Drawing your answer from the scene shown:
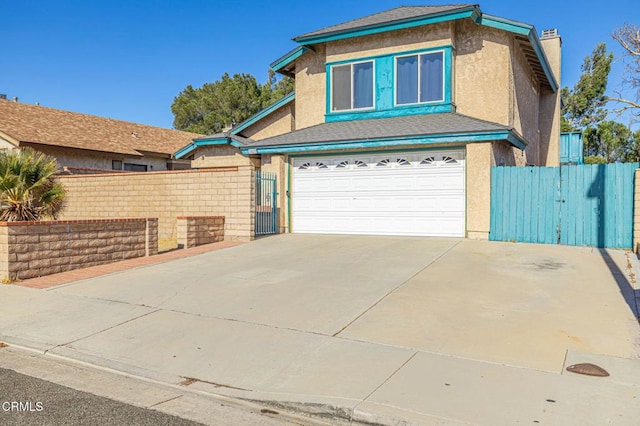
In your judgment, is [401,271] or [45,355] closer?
[45,355]

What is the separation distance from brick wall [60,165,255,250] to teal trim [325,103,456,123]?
4.71 metres

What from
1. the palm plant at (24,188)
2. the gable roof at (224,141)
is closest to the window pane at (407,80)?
the gable roof at (224,141)

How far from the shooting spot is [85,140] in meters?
25.6

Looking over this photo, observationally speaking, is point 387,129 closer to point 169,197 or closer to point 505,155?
point 505,155

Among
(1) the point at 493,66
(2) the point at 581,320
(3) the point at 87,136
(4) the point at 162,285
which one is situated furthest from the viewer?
(3) the point at 87,136

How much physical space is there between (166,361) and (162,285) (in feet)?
12.9

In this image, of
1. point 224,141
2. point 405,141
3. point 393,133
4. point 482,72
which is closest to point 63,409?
point 405,141

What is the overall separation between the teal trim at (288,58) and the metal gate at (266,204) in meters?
5.06

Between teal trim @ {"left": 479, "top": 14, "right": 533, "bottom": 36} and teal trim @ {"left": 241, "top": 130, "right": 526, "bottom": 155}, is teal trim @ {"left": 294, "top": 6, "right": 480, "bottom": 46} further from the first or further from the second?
teal trim @ {"left": 241, "top": 130, "right": 526, "bottom": 155}

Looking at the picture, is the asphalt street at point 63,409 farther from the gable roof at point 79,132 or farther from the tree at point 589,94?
the tree at point 589,94

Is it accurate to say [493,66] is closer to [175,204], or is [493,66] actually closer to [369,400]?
[175,204]

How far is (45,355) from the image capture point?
241 inches

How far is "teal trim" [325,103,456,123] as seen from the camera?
16.0 m

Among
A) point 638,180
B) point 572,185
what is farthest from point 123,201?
point 638,180
